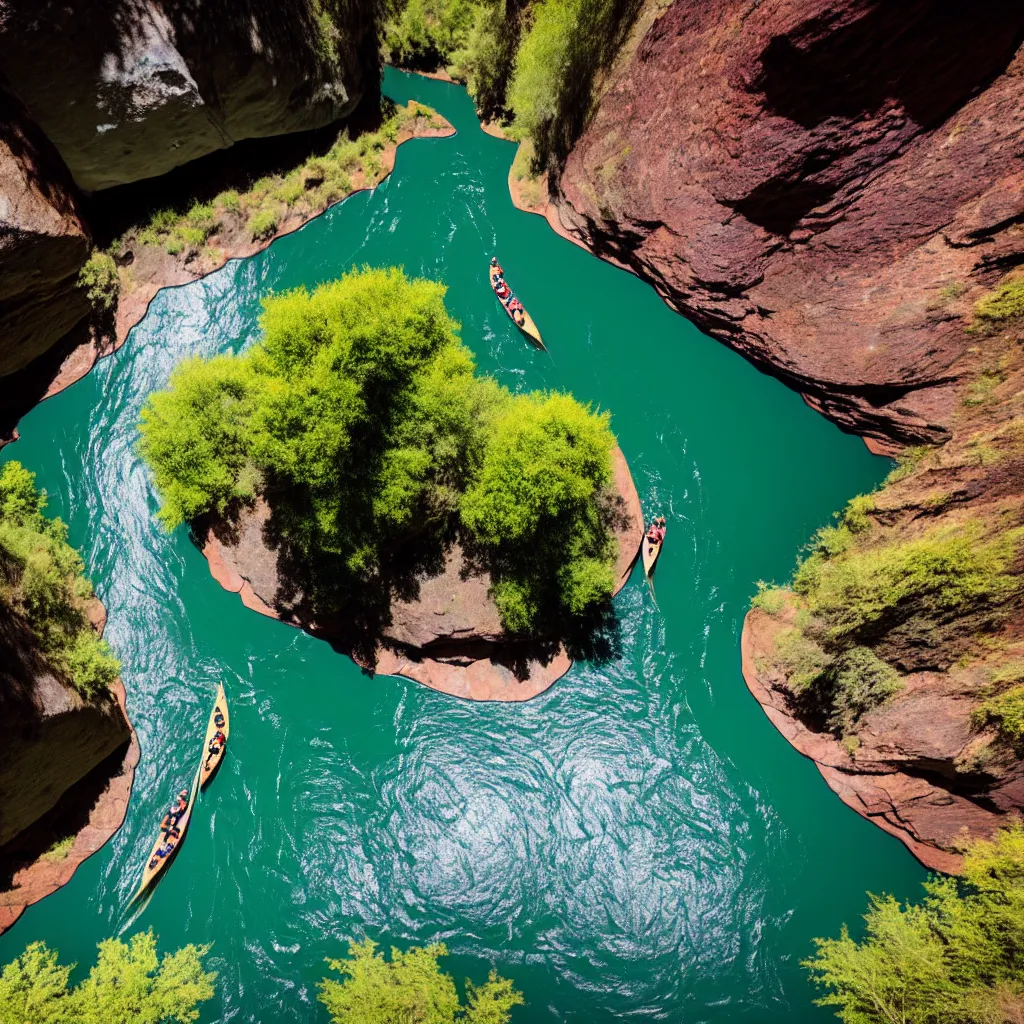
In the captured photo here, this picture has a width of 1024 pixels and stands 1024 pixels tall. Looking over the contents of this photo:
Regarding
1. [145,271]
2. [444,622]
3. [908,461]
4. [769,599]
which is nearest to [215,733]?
[444,622]

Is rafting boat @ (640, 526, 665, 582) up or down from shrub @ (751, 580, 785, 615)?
up

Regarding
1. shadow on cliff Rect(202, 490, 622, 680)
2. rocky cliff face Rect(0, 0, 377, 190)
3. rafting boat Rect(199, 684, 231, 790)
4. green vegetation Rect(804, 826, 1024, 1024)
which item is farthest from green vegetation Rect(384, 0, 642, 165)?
green vegetation Rect(804, 826, 1024, 1024)

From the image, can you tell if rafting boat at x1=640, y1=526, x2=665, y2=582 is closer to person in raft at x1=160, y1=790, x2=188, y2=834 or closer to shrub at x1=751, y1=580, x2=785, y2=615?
shrub at x1=751, y1=580, x2=785, y2=615

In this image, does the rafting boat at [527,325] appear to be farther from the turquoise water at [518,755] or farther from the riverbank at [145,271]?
the riverbank at [145,271]

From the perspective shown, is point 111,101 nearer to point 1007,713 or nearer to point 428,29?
point 428,29

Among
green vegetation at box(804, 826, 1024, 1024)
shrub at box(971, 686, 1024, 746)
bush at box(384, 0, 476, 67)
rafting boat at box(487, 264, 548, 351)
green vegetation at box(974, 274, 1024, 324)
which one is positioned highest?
bush at box(384, 0, 476, 67)

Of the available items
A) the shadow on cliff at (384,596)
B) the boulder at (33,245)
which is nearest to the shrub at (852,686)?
the shadow on cliff at (384,596)

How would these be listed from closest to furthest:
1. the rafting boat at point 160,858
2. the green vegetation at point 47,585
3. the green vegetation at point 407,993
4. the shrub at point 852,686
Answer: the green vegetation at point 407,993
the green vegetation at point 47,585
the shrub at point 852,686
the rafting boat at point 160,858

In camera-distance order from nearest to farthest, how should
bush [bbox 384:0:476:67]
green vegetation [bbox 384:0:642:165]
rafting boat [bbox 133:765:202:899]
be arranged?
1. rafting boat [bbox 133:765:202:899]
2. green vegetation [bbox 384:0:642:165]
3. bush [bbox 384:0:476:67]
